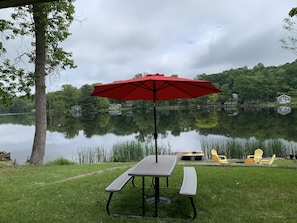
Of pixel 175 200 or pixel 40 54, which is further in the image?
pixel 40 54

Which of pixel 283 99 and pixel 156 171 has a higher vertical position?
pixel 283 99

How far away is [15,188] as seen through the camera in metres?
5.46

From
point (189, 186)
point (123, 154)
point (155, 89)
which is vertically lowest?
point (123, 154)

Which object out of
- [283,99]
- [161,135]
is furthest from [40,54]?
[283,99]

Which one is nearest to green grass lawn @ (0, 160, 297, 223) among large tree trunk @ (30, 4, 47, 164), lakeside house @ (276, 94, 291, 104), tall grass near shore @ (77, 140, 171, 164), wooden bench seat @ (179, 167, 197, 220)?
wooden bench seat @ (179, 167, 197, 220)

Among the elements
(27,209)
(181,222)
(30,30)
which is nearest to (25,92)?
(30,30)

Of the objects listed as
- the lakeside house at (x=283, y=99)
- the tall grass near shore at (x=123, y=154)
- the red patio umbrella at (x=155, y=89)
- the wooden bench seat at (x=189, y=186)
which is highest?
the lakeside house at (x=283, y=99)

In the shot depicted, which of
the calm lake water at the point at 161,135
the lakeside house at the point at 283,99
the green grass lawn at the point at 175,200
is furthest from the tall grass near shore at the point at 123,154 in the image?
the lakeside house at the point at 283,99

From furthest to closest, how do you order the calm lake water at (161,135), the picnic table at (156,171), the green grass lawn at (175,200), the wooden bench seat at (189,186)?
1. the calm lake water at (161,135)
2. the green grass lawn at (175,200)
3. the picnic table at (156,171)
4. the wooden bench seat at (189,186)

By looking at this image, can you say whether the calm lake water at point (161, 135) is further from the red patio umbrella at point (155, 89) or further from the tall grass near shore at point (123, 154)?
the red patio umbrella at point (155, 89)

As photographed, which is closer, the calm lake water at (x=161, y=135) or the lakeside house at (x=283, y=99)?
the calm lake water at (x=161, y=135)

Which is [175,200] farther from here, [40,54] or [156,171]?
[40,54]

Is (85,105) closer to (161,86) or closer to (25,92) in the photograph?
(25,92)

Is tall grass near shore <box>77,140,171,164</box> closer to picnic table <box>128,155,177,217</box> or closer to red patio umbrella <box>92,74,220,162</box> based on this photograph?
red patio umbrella <box>92,74,220,162</box>
